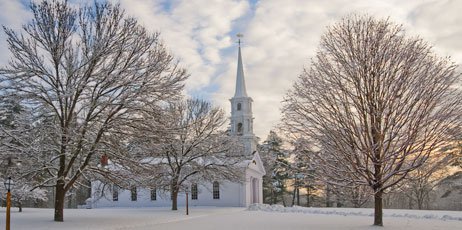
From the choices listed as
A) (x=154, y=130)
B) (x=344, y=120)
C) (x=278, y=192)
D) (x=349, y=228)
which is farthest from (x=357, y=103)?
(x=278, y=192)

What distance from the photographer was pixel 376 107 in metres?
16.3

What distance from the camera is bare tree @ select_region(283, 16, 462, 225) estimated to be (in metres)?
15.7

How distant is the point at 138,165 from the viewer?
19.4 meters

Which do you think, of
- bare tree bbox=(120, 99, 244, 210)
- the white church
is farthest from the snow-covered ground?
the white church

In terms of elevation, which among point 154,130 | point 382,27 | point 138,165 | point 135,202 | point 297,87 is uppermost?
point 382,27

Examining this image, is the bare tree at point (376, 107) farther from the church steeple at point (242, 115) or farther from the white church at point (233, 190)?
the church steeple at point (242, 115)

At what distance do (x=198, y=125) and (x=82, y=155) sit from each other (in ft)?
48.5

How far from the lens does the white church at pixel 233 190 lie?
4103 cm

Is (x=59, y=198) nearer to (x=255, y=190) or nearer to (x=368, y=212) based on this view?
(x=368, y=212)

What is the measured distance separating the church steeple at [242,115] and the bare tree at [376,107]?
1261 inches

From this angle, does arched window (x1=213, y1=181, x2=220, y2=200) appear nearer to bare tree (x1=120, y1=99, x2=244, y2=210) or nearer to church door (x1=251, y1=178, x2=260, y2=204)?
church door (x1=251, y1=178, x2=260, y2=204)

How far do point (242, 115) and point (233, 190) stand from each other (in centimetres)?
1189

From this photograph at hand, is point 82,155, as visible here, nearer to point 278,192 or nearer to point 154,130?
point 154,130

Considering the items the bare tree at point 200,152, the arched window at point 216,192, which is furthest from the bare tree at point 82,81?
the arched window at point 216,192
